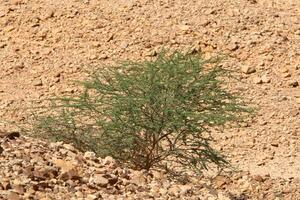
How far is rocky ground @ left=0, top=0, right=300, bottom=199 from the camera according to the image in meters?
14.0

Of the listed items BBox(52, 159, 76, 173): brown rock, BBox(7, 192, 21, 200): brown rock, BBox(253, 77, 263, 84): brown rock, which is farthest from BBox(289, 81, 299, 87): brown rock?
BBox(7, 192, 21, 200): brown rock

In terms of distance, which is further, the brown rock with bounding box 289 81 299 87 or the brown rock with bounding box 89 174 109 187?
the brown rock with bounding box 289 81 299 87

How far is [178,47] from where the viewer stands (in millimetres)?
16438

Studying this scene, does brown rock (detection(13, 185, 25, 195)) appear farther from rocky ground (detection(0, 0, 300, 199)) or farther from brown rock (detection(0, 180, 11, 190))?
rocky ground (detection(0, 0, 300, 199))

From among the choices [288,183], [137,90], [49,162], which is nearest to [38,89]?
[137,90]

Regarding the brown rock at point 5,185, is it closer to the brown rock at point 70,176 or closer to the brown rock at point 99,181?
the brown rock at point 70,176

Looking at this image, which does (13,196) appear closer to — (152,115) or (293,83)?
(152,115)

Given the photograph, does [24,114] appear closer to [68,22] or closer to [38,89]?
[38,89]

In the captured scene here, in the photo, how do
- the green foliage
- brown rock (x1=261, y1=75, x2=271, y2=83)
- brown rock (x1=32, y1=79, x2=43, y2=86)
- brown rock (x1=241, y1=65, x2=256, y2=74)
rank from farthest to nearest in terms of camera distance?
brown rock (x1=241, y1=65, x2=256, y2=74) < brown rock (x1=261, y1=75, x2=271, y2=83) < brown rock (x1=32, y1=79, x2=43, y2=86) < the green foliage

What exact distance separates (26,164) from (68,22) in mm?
10747

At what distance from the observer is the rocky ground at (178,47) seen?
45.9 feet

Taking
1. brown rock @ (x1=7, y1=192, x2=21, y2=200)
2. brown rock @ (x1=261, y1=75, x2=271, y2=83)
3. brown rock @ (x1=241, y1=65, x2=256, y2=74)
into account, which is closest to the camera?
brown rock @ (x1=7, y1=192, x2=21, y2=200)

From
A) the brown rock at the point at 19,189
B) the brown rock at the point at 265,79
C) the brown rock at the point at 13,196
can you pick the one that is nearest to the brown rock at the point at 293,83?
the brown rock at the point at 265,79

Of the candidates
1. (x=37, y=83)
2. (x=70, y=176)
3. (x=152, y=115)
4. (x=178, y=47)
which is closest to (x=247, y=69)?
(x=178, y=47)
